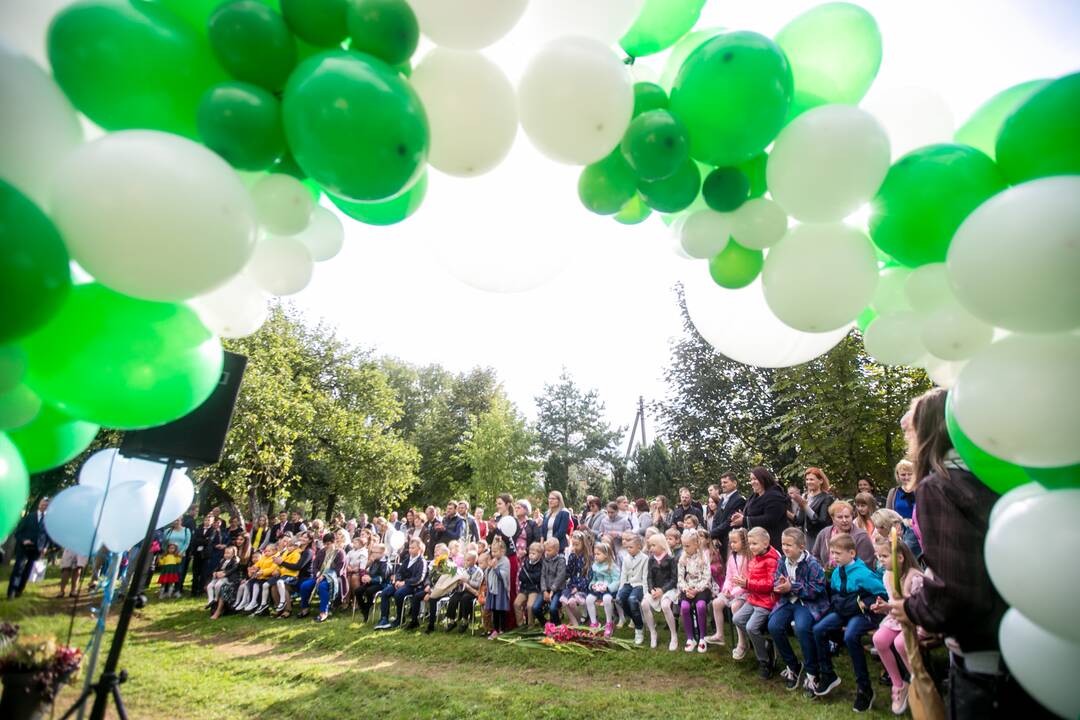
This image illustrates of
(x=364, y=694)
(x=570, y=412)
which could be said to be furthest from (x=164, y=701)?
(x=570, y=412)

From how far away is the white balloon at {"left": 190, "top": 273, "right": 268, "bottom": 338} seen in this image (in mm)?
2061

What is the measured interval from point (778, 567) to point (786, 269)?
13.6 feet

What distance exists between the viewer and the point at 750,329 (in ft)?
7.54

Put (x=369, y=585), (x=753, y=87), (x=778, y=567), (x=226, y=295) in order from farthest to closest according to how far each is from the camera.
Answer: (x=369, y=585) → (x=778, y=567) → (x=226, y=295) → (x=753, y=87)

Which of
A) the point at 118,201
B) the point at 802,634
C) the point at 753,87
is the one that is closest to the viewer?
the point at 118,201

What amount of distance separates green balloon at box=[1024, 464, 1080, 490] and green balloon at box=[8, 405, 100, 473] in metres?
2.71

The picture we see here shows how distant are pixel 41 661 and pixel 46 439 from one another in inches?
94.6

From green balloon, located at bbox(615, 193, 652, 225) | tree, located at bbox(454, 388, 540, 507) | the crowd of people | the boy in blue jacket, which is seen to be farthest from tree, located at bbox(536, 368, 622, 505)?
green balloon, located at bbox(615, 193, 652, 225)

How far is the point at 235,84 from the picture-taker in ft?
4.72

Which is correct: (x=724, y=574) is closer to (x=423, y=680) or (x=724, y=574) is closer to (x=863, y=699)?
(x=863, y=699)

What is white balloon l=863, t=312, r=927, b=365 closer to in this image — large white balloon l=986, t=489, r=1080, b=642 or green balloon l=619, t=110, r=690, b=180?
large white balloon l=986, t=489, r=1080, b=642

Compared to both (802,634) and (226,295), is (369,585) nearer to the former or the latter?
(802,634)

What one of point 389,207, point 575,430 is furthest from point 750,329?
point 575,430

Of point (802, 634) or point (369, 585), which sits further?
point (369, 585)
